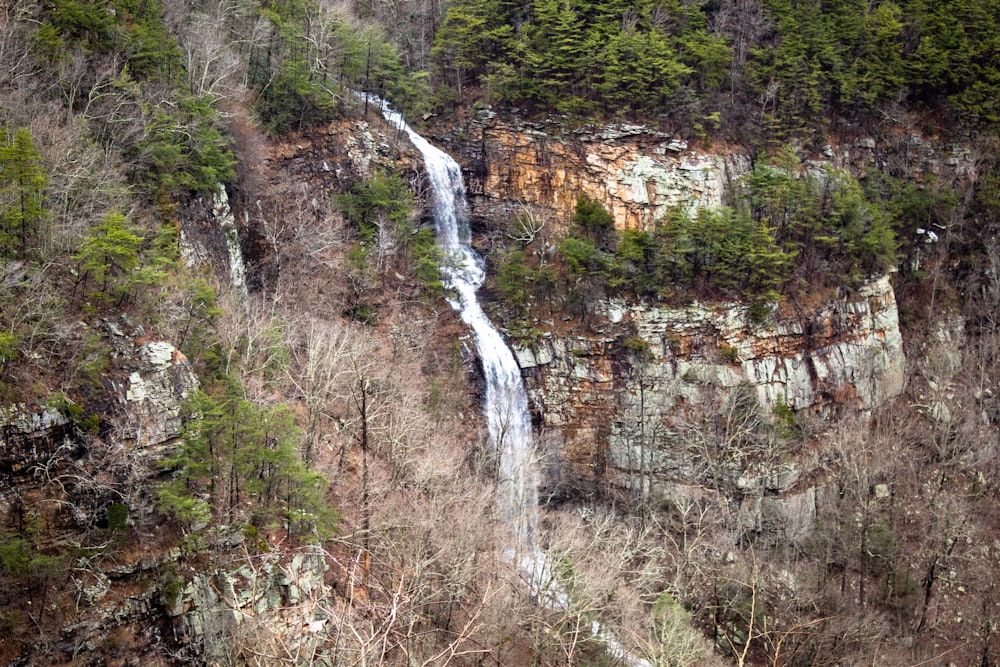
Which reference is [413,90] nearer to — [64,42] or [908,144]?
[64,42]

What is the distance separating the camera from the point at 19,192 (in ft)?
58.4

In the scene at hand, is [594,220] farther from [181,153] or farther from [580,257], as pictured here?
[181,153]

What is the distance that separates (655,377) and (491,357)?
284 inches

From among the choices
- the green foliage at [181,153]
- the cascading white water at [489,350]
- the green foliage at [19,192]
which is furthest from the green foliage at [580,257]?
the green foliage at [19,192]

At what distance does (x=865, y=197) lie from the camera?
38.0 m

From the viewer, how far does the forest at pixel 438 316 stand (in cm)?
1673

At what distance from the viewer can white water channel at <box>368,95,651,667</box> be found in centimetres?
2794

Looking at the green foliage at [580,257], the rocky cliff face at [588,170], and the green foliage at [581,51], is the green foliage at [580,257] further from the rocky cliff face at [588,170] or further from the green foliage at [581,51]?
the green foliage at [581,51]

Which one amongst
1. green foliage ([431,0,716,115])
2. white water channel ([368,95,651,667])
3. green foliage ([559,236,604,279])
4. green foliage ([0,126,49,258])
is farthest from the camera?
green foliage ([431,0,716,115])

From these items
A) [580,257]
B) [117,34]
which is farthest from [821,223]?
[117,34]

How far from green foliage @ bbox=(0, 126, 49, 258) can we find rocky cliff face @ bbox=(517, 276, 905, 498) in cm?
1980

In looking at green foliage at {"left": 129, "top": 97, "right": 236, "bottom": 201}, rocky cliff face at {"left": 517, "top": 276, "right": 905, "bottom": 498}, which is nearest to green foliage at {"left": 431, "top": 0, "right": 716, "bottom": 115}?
rocky cliff face at {"left": 517, "top": 276, "right": 905, "bottom": 498}

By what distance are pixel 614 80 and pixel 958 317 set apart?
2143cm

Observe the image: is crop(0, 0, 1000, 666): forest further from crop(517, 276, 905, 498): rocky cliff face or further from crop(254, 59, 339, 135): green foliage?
crop(517, 276, 905, 498): rocky cliff face
